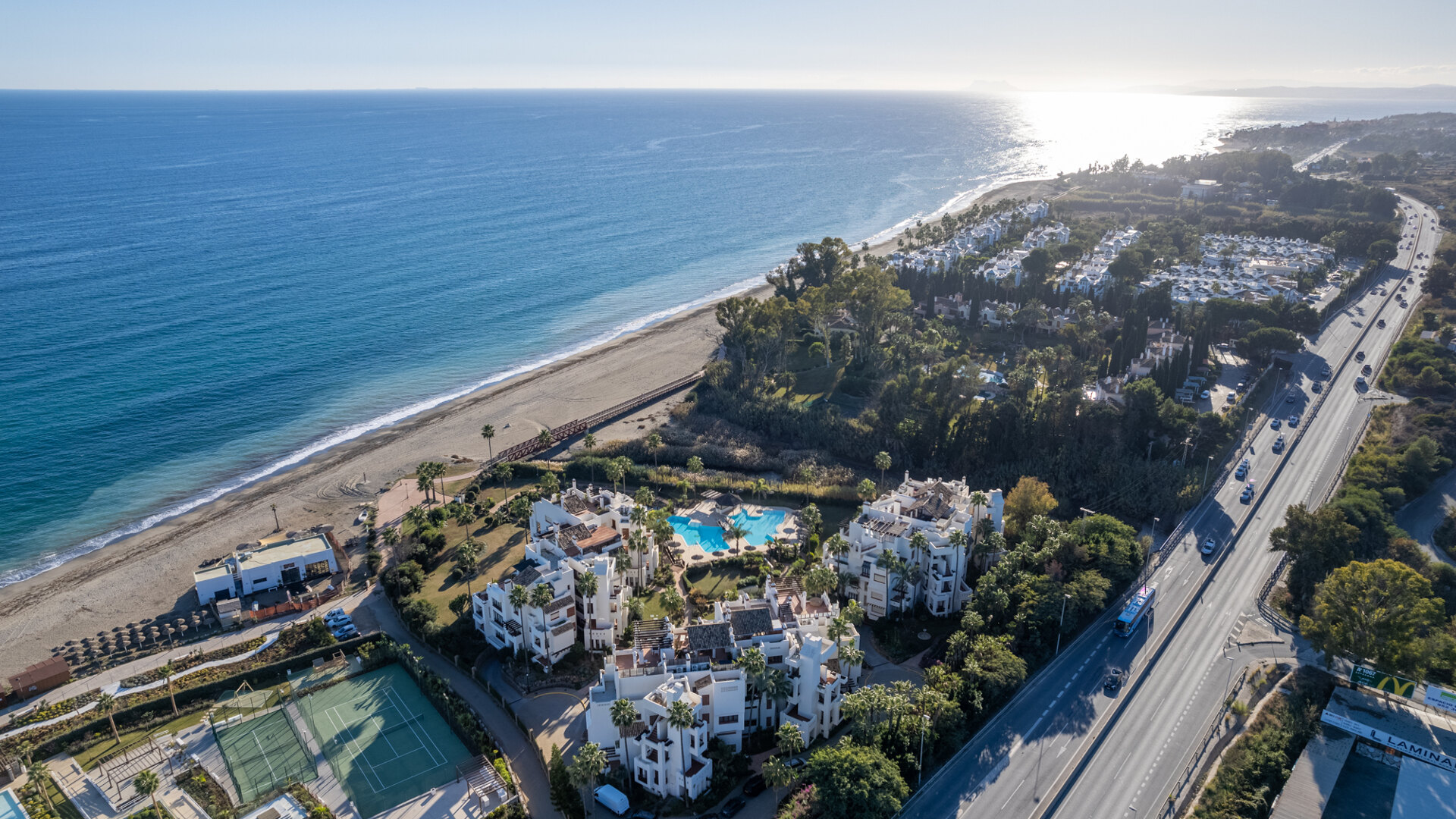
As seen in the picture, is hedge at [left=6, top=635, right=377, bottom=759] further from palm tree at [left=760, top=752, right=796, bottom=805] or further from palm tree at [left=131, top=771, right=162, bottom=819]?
palm tree at [left=760, top=752, right=796, bottom=805]

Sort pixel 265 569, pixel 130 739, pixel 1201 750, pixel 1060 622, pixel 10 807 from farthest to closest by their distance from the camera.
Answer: pixel 265 569
pixel 1060 622
pixel 130 739
pixel 1201 750
pixel 10 807

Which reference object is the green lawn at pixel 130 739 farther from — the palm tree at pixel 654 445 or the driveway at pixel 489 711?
the palm tree at pixel 654 445

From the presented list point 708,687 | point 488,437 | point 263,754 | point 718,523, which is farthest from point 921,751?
point 488,437

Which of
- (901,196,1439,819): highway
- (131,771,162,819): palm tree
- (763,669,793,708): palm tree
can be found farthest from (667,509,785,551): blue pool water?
(131,771,162,819): palm tree

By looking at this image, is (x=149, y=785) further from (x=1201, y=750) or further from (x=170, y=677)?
(x=1201, y=750)

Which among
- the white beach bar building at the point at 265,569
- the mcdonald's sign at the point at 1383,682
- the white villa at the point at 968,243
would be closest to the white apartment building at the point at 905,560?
the mcdonald's sign at the point at 1383,682

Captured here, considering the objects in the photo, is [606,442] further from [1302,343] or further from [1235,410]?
[1302,343]

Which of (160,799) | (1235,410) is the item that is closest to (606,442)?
(160,799)
